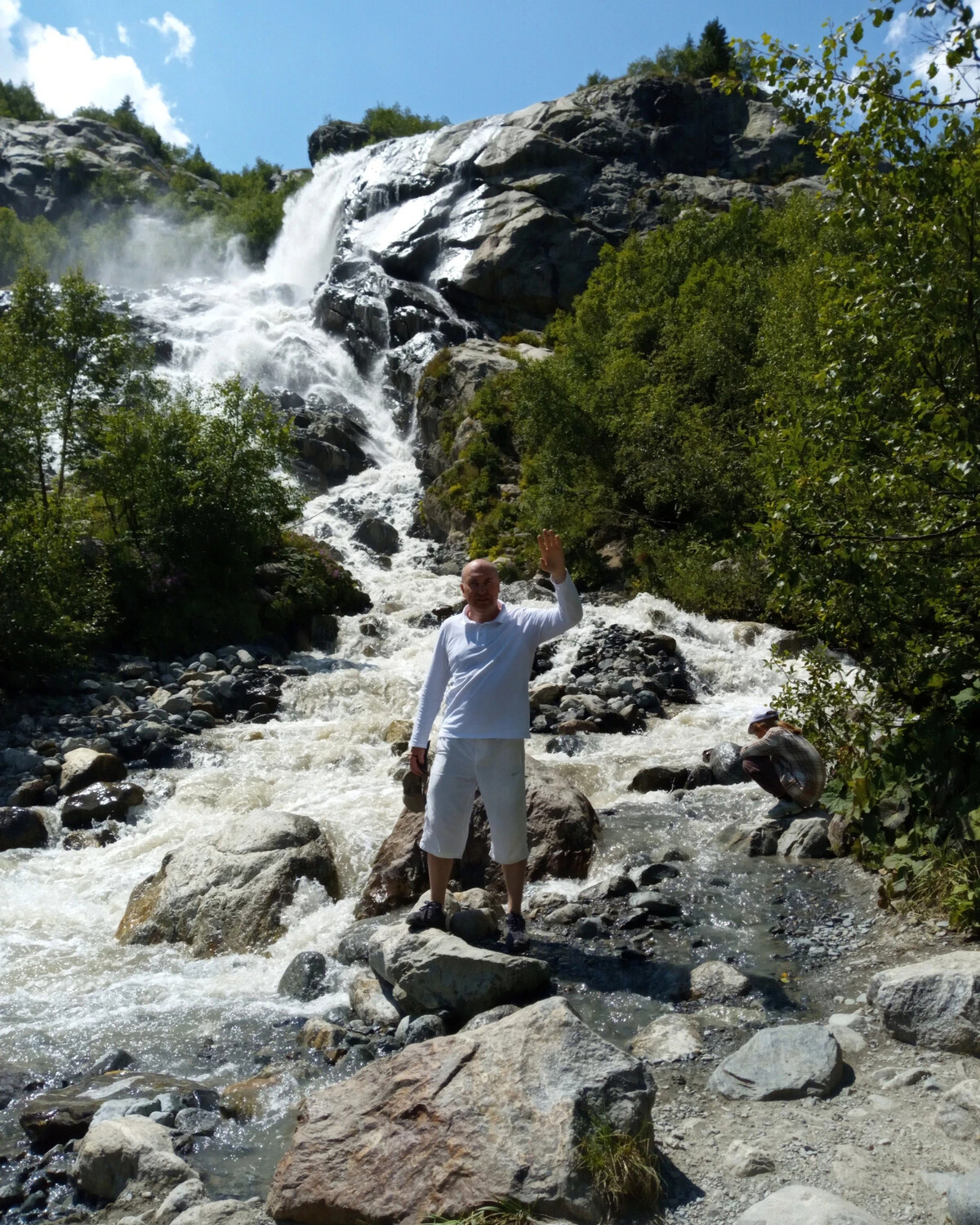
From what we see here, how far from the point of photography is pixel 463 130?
5878 centimetres

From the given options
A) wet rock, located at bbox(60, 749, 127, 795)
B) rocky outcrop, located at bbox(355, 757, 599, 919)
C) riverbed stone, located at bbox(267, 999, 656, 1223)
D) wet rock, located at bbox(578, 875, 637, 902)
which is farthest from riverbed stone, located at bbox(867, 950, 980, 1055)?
wet rock, located at bbox(60, 749, 127, 795)

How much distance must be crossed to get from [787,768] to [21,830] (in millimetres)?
8752

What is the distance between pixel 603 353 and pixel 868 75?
2519 cm

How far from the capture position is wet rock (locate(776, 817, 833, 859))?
820 centimetres

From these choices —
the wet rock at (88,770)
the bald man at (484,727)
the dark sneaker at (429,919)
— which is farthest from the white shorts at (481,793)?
the wet rock at (88,770)

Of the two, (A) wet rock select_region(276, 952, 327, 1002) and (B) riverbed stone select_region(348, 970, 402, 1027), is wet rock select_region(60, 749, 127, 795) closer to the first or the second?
(A) wet rock select_region(276, 952, 327, 1002)

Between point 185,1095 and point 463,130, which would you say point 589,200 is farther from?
point 185,1095

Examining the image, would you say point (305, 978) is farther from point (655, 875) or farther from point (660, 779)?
point (660, 779)

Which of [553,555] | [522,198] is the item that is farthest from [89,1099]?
[522,198]

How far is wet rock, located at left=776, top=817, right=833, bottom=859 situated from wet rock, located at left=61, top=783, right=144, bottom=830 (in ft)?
26.7

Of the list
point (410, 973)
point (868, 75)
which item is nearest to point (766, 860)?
point (410, 973)

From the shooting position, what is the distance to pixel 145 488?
851 inches

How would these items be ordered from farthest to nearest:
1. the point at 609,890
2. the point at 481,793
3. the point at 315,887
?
the point at 315,887, the point at 609,890, the point at 481,793

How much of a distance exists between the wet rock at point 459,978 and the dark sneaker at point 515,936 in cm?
31
